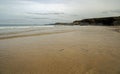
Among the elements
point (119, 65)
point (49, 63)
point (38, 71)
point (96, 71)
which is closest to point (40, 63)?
point (49, 63)

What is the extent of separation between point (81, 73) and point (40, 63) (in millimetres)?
1227

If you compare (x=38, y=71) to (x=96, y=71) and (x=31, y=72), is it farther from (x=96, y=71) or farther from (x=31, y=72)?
(x=96, y=71)

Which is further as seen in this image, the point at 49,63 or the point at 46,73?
the point at 49,63

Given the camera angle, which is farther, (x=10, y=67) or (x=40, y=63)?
(x=40, y=63)

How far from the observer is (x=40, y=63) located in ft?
11.9

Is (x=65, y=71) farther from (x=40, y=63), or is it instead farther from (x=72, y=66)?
(x=40, y=63)

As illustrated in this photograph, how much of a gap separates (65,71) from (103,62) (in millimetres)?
1314

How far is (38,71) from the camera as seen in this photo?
304cm

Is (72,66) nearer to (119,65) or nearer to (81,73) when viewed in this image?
(81,73)

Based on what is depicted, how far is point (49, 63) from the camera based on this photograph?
3.64 meters

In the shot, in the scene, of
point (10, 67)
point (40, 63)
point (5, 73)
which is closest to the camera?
point (5, 73)

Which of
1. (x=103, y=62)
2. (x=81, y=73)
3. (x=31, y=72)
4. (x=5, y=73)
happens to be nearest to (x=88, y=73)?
(x=81, y=73)

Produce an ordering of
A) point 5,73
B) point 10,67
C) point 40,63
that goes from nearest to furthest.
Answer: point 5,73, point 10,67, point 40,63

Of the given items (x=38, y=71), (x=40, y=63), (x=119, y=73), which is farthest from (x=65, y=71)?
(x=119, y=73)
